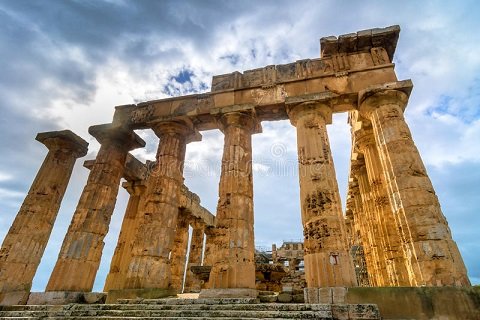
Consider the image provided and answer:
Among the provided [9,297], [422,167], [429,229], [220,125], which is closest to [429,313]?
[429,229]

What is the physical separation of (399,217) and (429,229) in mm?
861

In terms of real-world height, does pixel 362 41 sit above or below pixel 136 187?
above

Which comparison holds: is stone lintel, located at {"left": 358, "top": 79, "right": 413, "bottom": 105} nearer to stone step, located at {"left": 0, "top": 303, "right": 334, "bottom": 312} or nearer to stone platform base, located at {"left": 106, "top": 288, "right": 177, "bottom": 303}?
stone step, located at {"left": 0, "top": 303, "right": 334, "bottom": 312}

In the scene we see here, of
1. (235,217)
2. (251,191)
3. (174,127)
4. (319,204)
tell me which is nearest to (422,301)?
(319,204)

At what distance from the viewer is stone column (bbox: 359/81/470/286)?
22.9ft

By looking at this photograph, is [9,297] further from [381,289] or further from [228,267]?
[381,289]

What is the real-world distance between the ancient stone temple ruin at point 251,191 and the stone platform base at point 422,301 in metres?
0.31

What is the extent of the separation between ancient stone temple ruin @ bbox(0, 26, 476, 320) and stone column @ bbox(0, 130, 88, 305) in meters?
0.04

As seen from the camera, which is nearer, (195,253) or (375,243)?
(375,243)

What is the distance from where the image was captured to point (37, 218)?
12.0 metres

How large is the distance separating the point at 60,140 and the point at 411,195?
15.0 meters

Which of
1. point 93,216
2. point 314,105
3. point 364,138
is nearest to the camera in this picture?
point 314,105

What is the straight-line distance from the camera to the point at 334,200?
28.9 ft

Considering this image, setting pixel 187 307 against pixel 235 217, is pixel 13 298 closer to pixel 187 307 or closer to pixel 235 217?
pixel 187 307
